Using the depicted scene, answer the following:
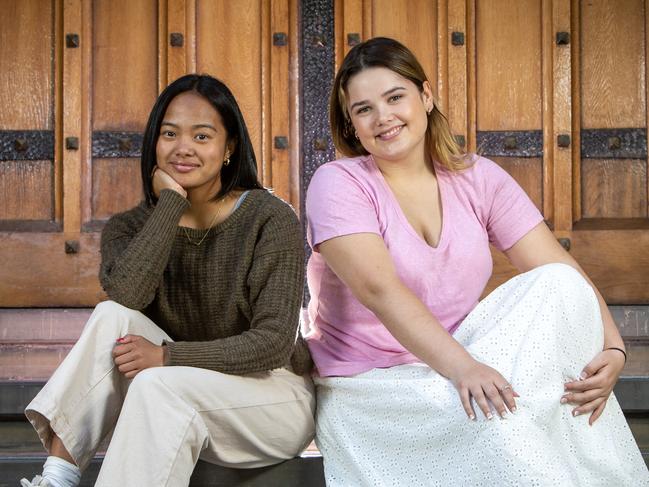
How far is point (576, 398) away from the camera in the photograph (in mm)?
1652

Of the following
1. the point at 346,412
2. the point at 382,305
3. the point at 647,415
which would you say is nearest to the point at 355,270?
the point at 382,305

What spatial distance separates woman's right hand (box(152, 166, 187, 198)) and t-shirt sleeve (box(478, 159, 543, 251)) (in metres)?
0.66

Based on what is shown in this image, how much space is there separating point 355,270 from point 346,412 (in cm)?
29

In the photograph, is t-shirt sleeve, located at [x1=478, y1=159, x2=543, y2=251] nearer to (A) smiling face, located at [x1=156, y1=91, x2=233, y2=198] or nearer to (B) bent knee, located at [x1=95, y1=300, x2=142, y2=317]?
(A) smiling face, located at [x1=156, y1=91, x2=233, y2=198]

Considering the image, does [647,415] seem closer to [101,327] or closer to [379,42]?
[379,42]

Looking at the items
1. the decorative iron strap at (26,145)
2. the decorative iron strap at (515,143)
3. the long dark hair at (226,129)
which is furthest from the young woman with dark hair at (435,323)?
the decorative iron strap at (26,145)

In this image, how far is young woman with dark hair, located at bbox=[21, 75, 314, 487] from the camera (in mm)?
1664

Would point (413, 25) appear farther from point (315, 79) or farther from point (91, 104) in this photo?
point (91, 104)

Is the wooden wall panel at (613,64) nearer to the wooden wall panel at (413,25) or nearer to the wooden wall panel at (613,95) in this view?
the wooden wall panel at (613,95)

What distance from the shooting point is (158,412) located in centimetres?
164

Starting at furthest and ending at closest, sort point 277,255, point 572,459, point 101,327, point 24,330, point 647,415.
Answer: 1. point 24,330
2. point 647,415
3. point 277,255
4. point 101,327
5. point 572,459

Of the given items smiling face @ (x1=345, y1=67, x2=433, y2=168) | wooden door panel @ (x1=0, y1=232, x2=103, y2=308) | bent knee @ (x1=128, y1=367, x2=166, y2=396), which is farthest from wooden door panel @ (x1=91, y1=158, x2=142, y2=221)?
bent knee @ (x1=128, y1=367, x2=166, y2=396)

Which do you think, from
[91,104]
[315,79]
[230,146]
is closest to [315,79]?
[315,79]

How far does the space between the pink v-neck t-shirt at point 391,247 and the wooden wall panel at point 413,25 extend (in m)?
1.48
